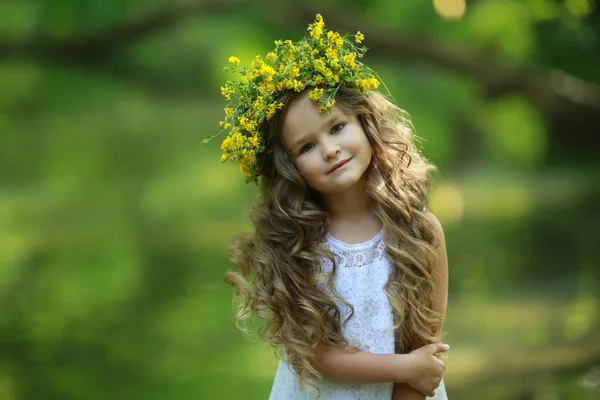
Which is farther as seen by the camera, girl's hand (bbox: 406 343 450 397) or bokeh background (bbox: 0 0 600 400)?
bokeh background (bbox: 0 0 600 400)

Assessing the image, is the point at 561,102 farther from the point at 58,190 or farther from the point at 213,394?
the point at 213,394

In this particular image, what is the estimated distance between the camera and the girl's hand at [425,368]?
1.86 m

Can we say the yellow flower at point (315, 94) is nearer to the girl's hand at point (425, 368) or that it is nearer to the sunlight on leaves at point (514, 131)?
the girl's hand at point (425, 368)

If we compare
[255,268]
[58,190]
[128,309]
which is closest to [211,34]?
[58,190]

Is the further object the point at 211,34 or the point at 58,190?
the point at 211,34

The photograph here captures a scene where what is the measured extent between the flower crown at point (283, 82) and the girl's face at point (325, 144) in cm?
3

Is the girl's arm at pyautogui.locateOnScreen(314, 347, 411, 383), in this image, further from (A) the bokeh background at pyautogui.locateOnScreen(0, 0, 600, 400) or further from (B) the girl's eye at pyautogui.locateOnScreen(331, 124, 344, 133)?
(A) the bokeh background at pyautogui.locateOnScreen(0, 0, 600, 400)

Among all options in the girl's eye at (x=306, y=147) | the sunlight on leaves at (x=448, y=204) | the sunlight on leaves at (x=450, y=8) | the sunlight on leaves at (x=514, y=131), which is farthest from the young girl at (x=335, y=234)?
the sunlight on leaves at (x=450, y=8)

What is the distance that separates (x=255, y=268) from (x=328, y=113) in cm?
40

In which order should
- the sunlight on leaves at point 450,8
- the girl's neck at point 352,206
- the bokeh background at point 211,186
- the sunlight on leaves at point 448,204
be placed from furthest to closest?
the sunlight on leaves at point 450,8, the sunlight on leaves at point 448,204, the bokeh background at point 211,186, the girl's neck at point 352,206

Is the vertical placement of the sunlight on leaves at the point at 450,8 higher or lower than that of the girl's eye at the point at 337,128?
higher

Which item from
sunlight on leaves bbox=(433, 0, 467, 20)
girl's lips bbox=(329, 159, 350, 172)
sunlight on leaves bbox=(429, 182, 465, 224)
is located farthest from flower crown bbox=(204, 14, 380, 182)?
sunlight on leaves bbox=(433, 0, 467, 20)

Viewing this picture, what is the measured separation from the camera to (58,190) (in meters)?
7.27

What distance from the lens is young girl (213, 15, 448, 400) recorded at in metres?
1.88
